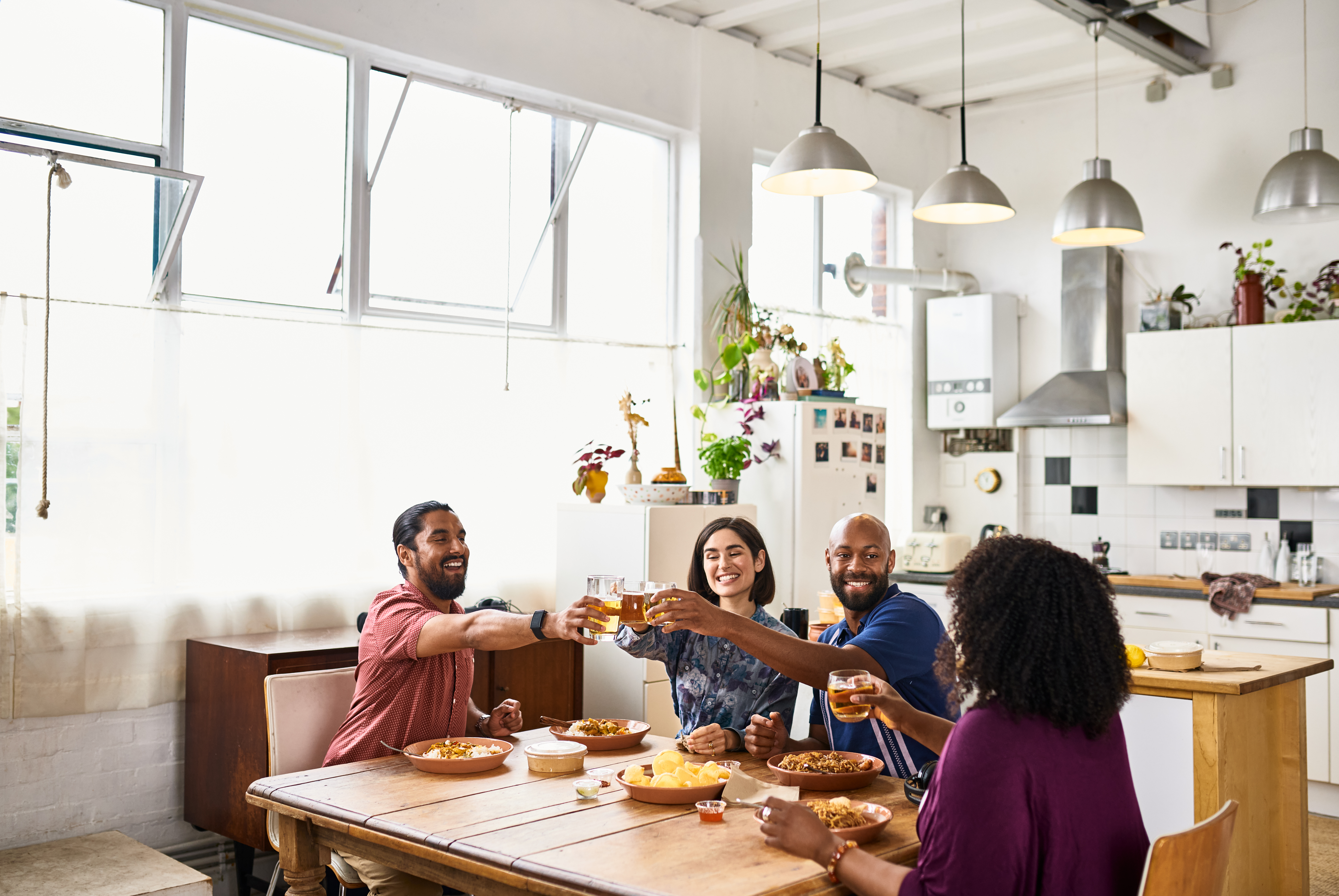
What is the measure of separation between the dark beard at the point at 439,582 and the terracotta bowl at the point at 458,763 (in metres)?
0.51

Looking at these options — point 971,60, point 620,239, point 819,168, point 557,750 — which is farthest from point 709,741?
point 971,60

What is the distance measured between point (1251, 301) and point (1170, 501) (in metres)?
1.11

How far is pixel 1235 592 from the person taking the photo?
526cm

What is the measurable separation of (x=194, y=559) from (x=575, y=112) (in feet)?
8.29

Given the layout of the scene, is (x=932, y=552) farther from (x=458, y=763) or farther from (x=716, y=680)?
(x=458, y=763)

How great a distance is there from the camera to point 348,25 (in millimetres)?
4422

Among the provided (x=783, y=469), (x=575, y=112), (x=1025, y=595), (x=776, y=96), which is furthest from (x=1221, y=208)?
(x=1025, y=595)

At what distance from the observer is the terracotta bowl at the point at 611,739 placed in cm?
289

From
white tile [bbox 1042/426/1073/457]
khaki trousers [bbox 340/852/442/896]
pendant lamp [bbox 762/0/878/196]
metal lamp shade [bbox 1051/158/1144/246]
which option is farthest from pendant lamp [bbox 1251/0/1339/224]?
khaki trousers [bbox 340/852/442/896]

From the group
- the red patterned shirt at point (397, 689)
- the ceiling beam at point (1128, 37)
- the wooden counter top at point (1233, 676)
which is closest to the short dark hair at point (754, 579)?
the red patterned shirt at point (397, 689)

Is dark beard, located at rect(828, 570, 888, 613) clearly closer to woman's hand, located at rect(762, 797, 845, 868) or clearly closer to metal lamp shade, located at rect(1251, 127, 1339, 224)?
woman's hand, located at rect(762, 797, 845, 868)

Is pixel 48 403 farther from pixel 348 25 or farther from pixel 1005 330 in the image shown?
pixel 1005 330

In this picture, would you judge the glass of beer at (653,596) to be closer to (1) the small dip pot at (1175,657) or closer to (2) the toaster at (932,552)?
(1) the small dip pot at (1175,657)

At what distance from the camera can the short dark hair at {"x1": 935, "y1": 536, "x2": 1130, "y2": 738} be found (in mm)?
1810
